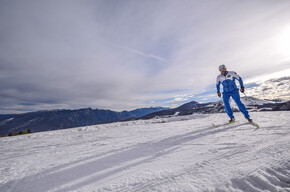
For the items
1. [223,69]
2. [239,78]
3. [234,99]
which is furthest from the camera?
[223,69]

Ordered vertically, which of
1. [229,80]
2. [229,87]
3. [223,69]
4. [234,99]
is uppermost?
[223,69]

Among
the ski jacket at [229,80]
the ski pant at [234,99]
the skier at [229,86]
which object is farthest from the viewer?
the ski jacket at [229,80]

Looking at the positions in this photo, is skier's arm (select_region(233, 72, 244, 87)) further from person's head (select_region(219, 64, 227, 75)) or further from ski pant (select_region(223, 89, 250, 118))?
ski pant (select_region(223, 89, 250, 118))

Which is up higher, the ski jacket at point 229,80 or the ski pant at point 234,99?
the ski jacket at point 229,80

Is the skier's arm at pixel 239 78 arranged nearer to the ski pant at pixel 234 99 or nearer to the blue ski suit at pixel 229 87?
the blue ski suit at pixel 229 87

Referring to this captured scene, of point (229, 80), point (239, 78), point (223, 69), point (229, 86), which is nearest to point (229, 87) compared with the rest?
point (229, 86)

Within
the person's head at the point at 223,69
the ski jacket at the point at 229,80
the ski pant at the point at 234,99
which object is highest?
the person's head at the point at 223,69

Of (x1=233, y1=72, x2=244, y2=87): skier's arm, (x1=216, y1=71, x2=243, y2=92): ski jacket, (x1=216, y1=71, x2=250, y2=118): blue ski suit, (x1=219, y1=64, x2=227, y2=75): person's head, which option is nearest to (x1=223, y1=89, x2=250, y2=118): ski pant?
(x1=216, y1=71, x2=250, y2=118): blue ski suit

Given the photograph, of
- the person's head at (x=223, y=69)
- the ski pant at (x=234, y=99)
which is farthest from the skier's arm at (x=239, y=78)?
the ski pant at (x=234, y=99)

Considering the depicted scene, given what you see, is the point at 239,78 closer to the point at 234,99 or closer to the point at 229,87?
the point at 229,87

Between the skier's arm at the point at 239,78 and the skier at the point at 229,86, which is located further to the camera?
the skier's arm at the point at 239,78

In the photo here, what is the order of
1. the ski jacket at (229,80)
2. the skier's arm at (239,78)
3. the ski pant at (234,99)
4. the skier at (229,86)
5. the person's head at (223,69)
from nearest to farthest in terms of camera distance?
1. the ski pant at (234,99)
2. the skier at (229,86)
3. the ski jacket at (229,80)
4. the skier's arm at (239,78)
5. the person's head at (223,69)

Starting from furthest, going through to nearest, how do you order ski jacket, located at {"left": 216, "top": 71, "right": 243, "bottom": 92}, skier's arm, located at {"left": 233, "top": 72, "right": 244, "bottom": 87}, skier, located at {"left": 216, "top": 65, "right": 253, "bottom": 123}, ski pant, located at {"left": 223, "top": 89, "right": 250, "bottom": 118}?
skier's arm, located at {"left": 233, "top": 72, "right": 244, "bottom": 87} → ski jacket, located at {"left": 216, "top": 71, "right": 243, "bottom": 92} → skier, located at {"left": 216, "top": 65, "right": 253, "bottom": 123} → ski pant, located at {"left": 223, "top": 89, "right": 250, "bottom": 118}

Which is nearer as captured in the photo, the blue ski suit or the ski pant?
the ski pant
